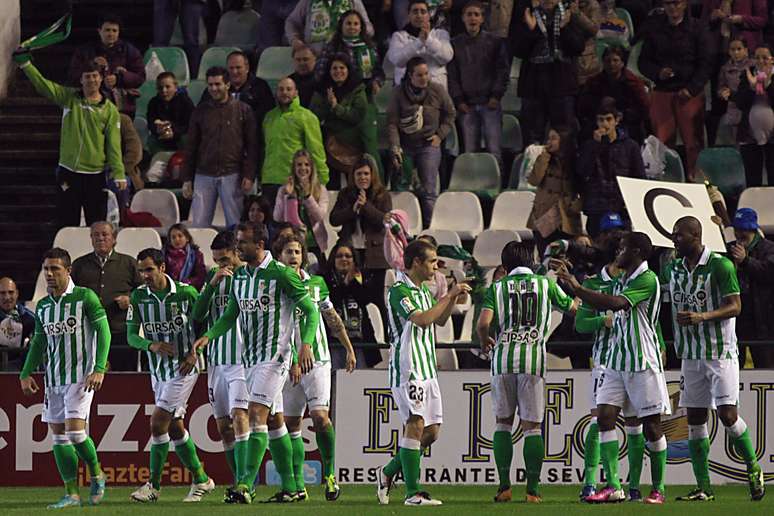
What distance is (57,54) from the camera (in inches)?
835

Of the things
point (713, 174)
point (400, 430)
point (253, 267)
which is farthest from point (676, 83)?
point (253, 267)

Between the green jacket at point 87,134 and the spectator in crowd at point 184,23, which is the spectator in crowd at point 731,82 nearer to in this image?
the spectator in crowd at point 184,23

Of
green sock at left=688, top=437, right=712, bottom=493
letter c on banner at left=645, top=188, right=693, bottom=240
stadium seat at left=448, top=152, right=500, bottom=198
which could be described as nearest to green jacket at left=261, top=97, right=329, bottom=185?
stadium seat at left=448, top=152, right=500, bottom=198

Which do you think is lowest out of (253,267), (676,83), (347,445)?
(347,445)

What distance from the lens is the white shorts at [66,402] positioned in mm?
12945

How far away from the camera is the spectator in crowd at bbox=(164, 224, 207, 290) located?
1582cm

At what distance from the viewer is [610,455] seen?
12602mm

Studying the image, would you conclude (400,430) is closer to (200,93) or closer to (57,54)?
(200,93)

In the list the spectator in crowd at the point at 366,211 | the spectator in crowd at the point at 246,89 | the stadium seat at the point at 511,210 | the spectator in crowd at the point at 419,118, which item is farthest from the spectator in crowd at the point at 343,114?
the stadium seat at the point at 511,210

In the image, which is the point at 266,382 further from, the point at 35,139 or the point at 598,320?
the point at 35,139

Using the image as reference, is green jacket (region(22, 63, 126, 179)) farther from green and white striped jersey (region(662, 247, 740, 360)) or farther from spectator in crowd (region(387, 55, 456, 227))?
green and white striped jersey (region(662, 247, 740, 360))

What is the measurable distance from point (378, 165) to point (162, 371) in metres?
5.30

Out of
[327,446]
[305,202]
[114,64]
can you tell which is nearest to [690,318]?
[327,446]

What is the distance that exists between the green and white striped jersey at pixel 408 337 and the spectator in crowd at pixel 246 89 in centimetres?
564
